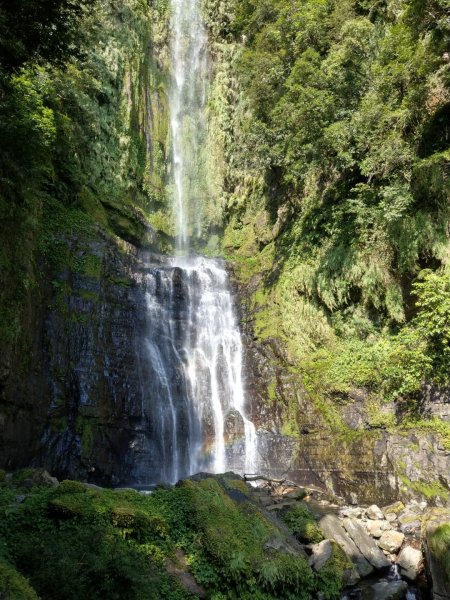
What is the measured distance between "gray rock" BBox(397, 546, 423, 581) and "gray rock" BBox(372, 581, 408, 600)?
0.39 m

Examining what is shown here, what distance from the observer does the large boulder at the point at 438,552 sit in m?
7.17

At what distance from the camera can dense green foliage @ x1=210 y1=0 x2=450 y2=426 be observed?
1347 centimetres

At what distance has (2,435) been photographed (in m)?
10.3

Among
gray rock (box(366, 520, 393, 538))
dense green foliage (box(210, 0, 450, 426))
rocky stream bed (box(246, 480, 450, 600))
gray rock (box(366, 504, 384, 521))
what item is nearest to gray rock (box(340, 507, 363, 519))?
rocky stream bed (box(246, 480, 450, 600))

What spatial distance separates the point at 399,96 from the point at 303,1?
926 cm

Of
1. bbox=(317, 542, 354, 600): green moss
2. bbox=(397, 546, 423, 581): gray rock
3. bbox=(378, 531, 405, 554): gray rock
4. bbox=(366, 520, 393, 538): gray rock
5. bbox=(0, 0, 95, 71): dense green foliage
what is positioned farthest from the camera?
bbox=(366, 520, 393, 538): gray rock

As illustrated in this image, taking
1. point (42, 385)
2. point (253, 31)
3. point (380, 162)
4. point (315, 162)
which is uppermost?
point (253, 31)

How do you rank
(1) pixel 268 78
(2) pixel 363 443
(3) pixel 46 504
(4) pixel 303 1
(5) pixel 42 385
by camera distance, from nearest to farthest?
(3) pixel 46 504 → (5) pixel 42 385 → (2) pixel 363 443 → (1) pixel 268 78 → (4) pixel 303 1

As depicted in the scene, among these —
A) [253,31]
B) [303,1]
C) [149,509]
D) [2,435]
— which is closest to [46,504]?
[149,509]

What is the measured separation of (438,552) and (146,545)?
4806mm

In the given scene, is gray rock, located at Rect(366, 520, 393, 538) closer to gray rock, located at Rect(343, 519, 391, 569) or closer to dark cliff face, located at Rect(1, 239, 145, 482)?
gray rock, located at Rect(343, 519, 391, 569)

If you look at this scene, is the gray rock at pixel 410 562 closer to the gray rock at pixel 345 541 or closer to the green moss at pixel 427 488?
the gray rock at pixel 345 541

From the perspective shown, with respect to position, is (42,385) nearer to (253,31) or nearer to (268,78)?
(268,78)

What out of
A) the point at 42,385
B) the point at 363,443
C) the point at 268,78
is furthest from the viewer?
the point at 268,78
